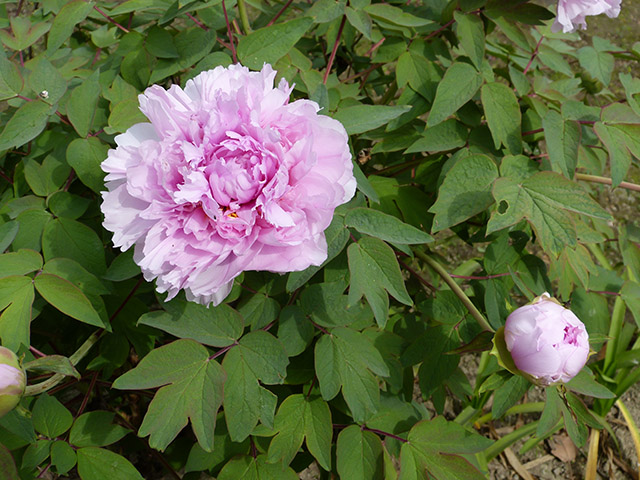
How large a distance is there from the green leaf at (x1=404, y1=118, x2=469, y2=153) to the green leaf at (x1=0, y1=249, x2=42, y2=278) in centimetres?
75

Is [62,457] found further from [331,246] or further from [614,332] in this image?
[614,332]

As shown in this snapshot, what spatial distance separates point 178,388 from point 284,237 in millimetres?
356

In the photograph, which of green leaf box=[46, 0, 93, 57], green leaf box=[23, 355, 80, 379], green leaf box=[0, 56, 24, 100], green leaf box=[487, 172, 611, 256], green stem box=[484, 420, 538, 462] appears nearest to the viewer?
green leaf box=[23, 355, 80, 379]

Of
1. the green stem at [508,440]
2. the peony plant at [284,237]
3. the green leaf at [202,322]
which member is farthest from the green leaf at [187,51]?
the green stem at [508,440]

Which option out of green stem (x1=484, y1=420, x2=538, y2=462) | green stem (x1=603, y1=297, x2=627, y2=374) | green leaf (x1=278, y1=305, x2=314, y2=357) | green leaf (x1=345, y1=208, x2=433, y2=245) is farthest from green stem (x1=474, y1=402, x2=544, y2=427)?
green leaf (x1=345, y1=208, x2=433, y2=245)

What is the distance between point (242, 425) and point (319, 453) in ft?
0.64

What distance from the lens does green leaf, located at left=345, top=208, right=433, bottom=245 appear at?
952 mm

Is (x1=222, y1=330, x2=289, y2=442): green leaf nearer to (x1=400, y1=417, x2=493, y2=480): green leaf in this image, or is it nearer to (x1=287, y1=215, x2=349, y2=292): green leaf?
(x1=287, y1=215, x2=349, y2=292): green leaf

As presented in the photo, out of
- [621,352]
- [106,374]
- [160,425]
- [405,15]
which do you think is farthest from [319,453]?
[621,352]

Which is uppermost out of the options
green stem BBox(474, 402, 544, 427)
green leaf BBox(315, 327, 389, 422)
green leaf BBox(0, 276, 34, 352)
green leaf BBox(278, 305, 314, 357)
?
green leaf BBox(0, 276, 34, 352)

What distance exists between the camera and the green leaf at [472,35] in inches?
45.9

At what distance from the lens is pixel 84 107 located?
3.55ft

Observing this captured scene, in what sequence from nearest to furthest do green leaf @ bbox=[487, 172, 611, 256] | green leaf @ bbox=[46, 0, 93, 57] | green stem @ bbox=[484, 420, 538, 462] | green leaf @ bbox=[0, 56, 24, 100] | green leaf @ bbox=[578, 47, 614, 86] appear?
green leaf @ bbox=[487, 172, 611, 256]
green leaf @ bbox=[0, 56, 24, 100]
green leaf @ bbox=[46, 0, 93, 57]
green leaf @ bbox=[578, 47, 614, 86]
green stem @ bbox=[484, 420, 538, 462]

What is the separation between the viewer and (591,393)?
1029mm
